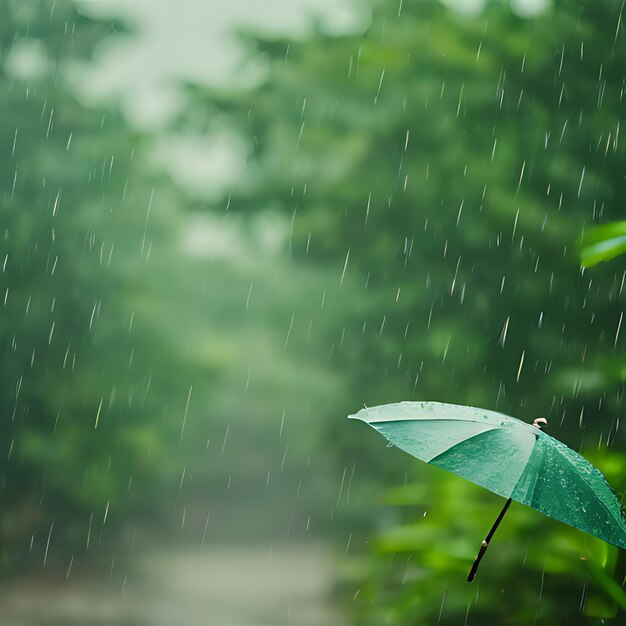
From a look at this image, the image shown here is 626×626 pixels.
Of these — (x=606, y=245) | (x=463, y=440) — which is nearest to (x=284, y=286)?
(x=606, y=245)

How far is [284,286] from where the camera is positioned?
18.1ft

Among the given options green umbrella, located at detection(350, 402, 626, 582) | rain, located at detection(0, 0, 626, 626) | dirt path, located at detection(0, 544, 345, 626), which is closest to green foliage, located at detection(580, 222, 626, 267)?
green umbrella, located at detection(350, 402, 626, 582)

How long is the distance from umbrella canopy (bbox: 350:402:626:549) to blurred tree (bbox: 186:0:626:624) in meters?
3.37

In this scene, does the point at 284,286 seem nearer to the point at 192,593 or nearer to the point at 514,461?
the point at 192,593

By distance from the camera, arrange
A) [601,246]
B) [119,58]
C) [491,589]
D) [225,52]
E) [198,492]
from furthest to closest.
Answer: [198,492]
[119,58]
[225,52]
[491,589]
[601,246]

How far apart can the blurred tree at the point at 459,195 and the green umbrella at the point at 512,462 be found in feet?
11.0

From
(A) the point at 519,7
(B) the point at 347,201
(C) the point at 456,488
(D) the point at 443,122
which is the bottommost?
(C) the point at 456,488

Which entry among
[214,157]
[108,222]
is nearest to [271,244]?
[214,157]

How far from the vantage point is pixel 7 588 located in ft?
17.5

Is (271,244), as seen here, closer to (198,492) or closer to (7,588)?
(198,492)

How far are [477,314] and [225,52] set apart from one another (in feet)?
6.90

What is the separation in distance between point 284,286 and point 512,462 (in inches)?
184

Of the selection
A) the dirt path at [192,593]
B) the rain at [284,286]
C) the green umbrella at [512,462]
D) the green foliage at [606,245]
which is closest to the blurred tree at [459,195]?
the rain at [284,286]

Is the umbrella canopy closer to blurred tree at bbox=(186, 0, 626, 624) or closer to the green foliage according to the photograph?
the green foliage
